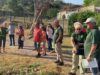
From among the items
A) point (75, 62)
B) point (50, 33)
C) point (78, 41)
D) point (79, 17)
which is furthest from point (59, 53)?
point (79, 17)

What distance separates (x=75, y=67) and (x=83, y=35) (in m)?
1.25

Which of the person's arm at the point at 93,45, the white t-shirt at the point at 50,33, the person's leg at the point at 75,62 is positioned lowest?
the person's leg at the point at 75,62

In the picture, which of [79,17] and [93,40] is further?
[79,17]

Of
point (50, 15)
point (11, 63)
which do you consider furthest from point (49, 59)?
point (50, 15)

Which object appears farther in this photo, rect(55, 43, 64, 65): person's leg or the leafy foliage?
the leafy foliage

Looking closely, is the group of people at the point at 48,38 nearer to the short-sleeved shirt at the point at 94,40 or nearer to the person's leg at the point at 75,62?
the person's leg at the point at 75,62

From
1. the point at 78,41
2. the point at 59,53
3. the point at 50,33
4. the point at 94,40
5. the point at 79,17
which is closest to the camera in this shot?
the point at 94,40

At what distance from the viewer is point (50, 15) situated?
76.0 meters

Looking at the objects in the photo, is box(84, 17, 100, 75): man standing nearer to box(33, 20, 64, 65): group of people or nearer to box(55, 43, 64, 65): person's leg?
box(33, 20, 64, 65): group of people

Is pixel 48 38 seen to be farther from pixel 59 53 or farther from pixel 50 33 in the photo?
pixel 59 53

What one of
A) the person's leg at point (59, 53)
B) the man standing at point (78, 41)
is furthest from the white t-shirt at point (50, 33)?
the man standing at point (78, 41)

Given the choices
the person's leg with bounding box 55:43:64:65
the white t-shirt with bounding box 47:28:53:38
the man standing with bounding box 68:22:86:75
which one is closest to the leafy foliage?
the white t-shirt with bounding box 47:28:53:38

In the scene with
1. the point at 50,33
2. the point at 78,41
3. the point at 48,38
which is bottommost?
the point at 48,38

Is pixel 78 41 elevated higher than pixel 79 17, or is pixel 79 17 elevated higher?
pixel 79 17
